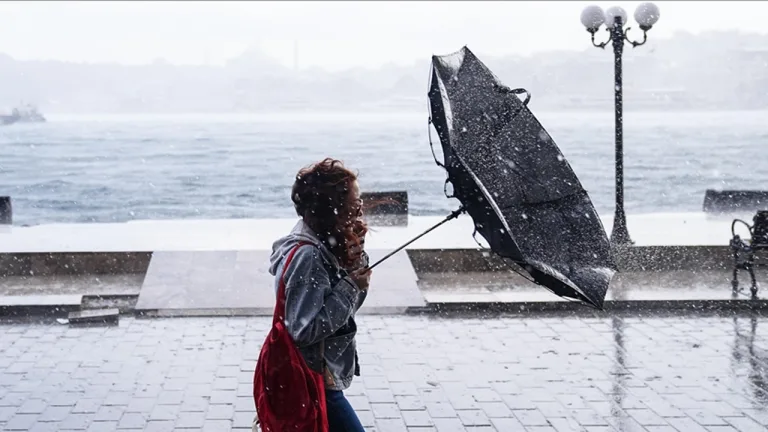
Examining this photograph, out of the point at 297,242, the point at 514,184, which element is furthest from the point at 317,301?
the point at 514,184

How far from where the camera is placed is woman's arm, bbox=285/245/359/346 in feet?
11.3

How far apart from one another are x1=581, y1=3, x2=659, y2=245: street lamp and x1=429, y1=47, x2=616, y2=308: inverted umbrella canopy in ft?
31.6

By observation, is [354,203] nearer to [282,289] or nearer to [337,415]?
[282,289]

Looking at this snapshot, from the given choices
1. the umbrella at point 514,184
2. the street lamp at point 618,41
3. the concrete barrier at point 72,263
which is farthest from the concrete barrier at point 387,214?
the umbrella at point 514,184

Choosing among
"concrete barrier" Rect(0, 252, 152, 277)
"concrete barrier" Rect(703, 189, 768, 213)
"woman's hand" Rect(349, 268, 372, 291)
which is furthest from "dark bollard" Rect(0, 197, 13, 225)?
"woman's hand" Rect(349, 268, 372, 291)

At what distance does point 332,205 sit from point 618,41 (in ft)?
37.4

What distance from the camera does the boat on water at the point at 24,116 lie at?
448 ft

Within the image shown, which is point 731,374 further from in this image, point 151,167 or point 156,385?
point 151,167

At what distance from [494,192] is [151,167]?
3435 inches

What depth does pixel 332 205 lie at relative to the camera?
11.7ft

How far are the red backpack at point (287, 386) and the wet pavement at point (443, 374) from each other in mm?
3055

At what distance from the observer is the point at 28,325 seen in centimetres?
959

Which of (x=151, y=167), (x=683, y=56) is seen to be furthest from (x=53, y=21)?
(x=683, y=56)

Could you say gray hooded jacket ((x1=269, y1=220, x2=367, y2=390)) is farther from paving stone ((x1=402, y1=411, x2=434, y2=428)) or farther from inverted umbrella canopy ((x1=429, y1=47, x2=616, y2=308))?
paving stone ((x1=402, y1=411, x2=434, y2=428))
